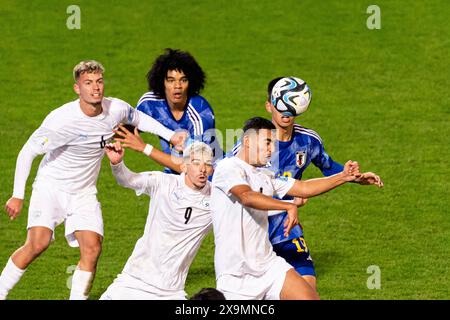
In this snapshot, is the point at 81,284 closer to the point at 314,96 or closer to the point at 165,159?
the point at 165,159

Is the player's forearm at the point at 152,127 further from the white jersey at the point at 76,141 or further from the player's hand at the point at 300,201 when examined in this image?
the player's hand at the point at 300,201

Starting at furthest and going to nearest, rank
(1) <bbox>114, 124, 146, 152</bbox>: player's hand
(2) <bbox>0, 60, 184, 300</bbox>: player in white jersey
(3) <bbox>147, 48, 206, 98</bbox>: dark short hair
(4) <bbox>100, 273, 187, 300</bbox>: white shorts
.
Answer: (3) <bbox>147, 48, 206, 98</bbox>: dark short hair → (2) <bbox>0, 60, 184, 300</bbox>: player in white jersey → (1) <bbox>114, 124, 146, 152</bbox>: player's hand → (4) <bbox>100, 273, 187, 300</bbox>: white shorts

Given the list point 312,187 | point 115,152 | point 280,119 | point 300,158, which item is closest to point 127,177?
point 115,152

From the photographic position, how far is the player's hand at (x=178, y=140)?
1360 centimetres

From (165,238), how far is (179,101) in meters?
2.58

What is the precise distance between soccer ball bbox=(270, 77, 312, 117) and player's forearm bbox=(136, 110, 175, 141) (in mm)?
1167

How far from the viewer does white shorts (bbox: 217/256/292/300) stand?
12.0 meters

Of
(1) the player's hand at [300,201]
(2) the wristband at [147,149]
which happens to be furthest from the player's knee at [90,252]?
(1) the player's hand at [300,201]

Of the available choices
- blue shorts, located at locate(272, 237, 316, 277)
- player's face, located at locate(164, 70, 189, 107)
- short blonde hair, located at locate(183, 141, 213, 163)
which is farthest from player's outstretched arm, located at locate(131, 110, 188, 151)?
blue shorts, located at locate(272, 237, 316, 277)

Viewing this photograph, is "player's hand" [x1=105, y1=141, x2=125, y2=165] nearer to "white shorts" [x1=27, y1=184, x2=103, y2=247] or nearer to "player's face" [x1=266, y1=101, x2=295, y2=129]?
"white shorts" [x1=27, y1=184, x2=103, y2=247]

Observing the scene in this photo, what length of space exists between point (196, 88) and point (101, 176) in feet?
17.5

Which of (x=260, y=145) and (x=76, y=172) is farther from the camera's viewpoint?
(x=76, y=172)

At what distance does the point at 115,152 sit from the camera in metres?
12.5
